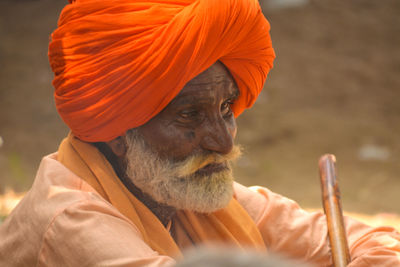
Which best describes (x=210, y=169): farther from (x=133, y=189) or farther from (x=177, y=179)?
(x=133, y=189)

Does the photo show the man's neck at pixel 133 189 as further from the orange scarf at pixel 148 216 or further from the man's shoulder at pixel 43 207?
the man's shoulder at pixel 43 207

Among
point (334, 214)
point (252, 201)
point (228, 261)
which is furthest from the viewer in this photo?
point (252, 201)

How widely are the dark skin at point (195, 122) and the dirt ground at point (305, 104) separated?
15.3ft

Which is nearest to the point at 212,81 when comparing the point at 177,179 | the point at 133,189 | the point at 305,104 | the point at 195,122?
the point at 195,122

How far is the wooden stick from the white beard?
1.89ft

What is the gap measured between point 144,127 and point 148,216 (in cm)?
39

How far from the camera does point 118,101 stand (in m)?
2.40

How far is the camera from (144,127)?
2521 millimetres

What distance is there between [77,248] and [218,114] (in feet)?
2.79

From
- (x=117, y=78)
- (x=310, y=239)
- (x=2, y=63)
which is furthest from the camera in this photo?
(x=2, y=63)

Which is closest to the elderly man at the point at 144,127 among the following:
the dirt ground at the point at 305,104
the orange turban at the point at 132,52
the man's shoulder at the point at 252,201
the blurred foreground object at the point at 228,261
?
the orange turban at the point at 132,52

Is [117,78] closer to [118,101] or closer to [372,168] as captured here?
[118,101]

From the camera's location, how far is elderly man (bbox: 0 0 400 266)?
2.23m

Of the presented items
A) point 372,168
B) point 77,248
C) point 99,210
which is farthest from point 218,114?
point 372,168
